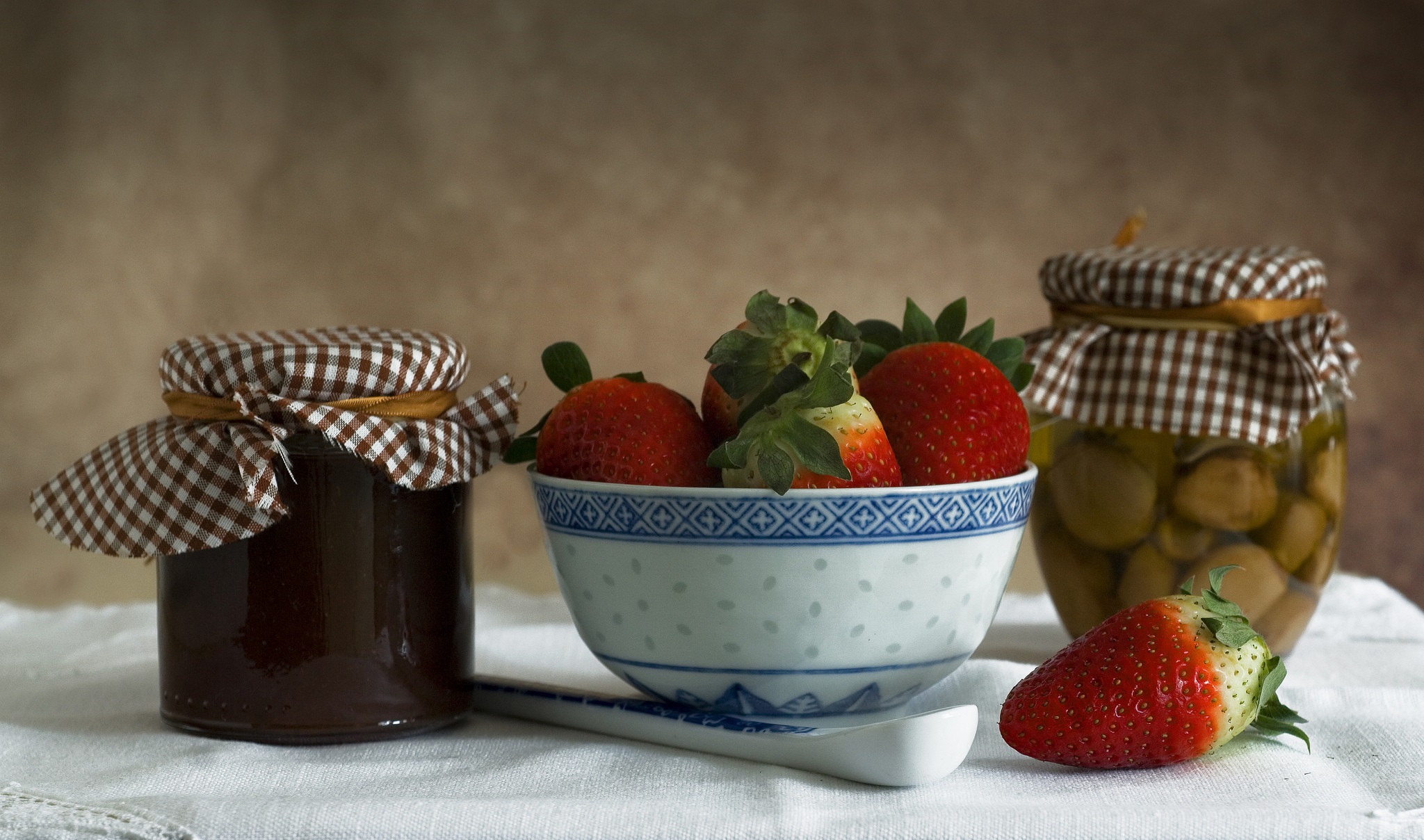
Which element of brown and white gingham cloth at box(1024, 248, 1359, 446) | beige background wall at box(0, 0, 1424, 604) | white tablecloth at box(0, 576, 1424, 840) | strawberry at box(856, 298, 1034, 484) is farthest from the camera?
beige background wall at box(0, 0, 1424, 604)

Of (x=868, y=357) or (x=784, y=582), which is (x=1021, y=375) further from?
(x=784, y=582)

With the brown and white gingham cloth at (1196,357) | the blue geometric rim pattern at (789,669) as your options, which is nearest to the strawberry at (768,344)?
the blue geometric rim pattern at (789,669)

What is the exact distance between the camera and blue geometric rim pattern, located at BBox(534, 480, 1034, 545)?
52 cm

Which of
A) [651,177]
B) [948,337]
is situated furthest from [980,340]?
[651,177]

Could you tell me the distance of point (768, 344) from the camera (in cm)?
54

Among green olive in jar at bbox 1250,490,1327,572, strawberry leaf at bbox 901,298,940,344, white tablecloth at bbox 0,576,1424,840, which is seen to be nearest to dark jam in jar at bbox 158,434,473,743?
white tablecloth at bbox 0,576,1424,840

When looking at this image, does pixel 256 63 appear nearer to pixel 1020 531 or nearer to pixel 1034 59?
pixel 1034 59

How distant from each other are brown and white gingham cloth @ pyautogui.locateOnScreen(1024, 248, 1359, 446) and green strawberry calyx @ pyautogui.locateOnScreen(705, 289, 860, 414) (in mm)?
224

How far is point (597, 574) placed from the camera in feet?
1.83

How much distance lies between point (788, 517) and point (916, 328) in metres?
0.15

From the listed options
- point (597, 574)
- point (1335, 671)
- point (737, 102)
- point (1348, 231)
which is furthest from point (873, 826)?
point (1348, 231)

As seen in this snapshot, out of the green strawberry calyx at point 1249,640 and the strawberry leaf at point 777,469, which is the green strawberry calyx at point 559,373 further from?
the green strawberry calyx at point 1249,640

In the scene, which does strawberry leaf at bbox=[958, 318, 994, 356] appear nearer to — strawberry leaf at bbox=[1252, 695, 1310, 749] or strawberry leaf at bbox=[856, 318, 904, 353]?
strawberry leaf at bbox=[856, 318, 904, 353]

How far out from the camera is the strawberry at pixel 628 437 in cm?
54
